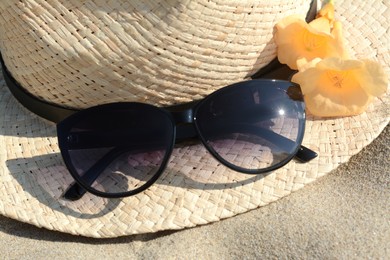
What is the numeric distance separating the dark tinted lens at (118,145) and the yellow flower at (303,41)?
347 mm

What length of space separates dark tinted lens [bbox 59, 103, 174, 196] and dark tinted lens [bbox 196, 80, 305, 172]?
11 centimetres

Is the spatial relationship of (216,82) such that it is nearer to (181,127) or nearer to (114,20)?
(181,127)

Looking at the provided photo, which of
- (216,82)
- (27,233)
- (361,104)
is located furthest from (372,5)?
(27,233)

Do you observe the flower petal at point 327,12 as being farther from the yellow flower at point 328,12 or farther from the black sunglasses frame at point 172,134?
the black sunglasses frame at point 172,134

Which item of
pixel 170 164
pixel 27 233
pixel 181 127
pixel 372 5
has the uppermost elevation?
pixel 372 5

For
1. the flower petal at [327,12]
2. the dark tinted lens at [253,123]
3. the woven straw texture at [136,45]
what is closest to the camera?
the woven straw texture at [136,45]

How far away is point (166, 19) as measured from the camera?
1438 mm

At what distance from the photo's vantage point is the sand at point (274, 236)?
1456 mm

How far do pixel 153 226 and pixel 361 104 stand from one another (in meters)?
0.60

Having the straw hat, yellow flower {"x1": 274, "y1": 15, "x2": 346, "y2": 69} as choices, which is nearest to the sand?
the straw hat

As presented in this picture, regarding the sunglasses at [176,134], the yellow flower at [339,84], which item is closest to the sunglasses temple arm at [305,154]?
the sunglasses at [176,134]

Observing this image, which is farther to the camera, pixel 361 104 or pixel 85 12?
pixel 361 104

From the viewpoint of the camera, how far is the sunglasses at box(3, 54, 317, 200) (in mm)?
1530

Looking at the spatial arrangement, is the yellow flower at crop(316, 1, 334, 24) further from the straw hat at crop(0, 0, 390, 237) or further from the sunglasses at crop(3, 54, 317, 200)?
the sunglasses at crop(3, 54, 317, 200)
